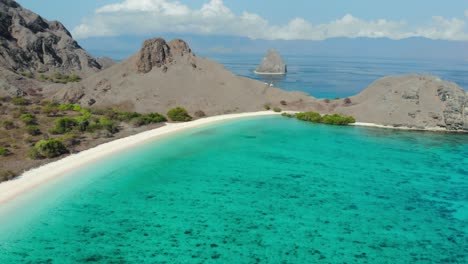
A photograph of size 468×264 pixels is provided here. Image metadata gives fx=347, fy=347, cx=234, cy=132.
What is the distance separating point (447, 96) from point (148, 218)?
205 feet

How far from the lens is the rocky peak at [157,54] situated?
86.7 meters

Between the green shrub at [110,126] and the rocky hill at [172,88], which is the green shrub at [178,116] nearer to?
the rocky hill at [172,88]

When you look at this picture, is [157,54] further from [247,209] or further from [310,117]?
[247,209]

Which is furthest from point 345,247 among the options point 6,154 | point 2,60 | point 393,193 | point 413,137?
point 2,60

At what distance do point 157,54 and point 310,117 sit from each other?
140 feet

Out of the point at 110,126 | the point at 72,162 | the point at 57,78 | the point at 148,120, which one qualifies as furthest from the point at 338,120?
the point at 57,78

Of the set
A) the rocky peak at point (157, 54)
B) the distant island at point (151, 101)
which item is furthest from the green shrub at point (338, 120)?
the rocky peak at point (157, 54)

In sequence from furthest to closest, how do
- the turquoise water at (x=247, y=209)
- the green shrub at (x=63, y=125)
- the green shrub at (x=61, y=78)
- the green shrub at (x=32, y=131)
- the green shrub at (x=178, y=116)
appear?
the green shrub at (x=61, y=78) < the green shrub at (x=178, y=116) < the green shrub at (x=63, y=125) < the green shrub at (x=32, y=131) < the turquoise water at (x=247, y=209)

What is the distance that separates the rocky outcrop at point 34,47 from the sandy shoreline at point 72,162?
72003mm

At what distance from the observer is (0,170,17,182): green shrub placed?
32.5 m

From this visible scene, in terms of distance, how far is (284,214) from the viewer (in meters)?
28.5

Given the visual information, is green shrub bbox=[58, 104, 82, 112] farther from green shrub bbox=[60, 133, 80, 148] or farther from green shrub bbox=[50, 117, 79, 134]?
green shrub bbox=[60, 133, 80, 148]

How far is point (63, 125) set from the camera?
5294cm

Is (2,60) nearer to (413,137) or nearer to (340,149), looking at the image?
(340,149)
